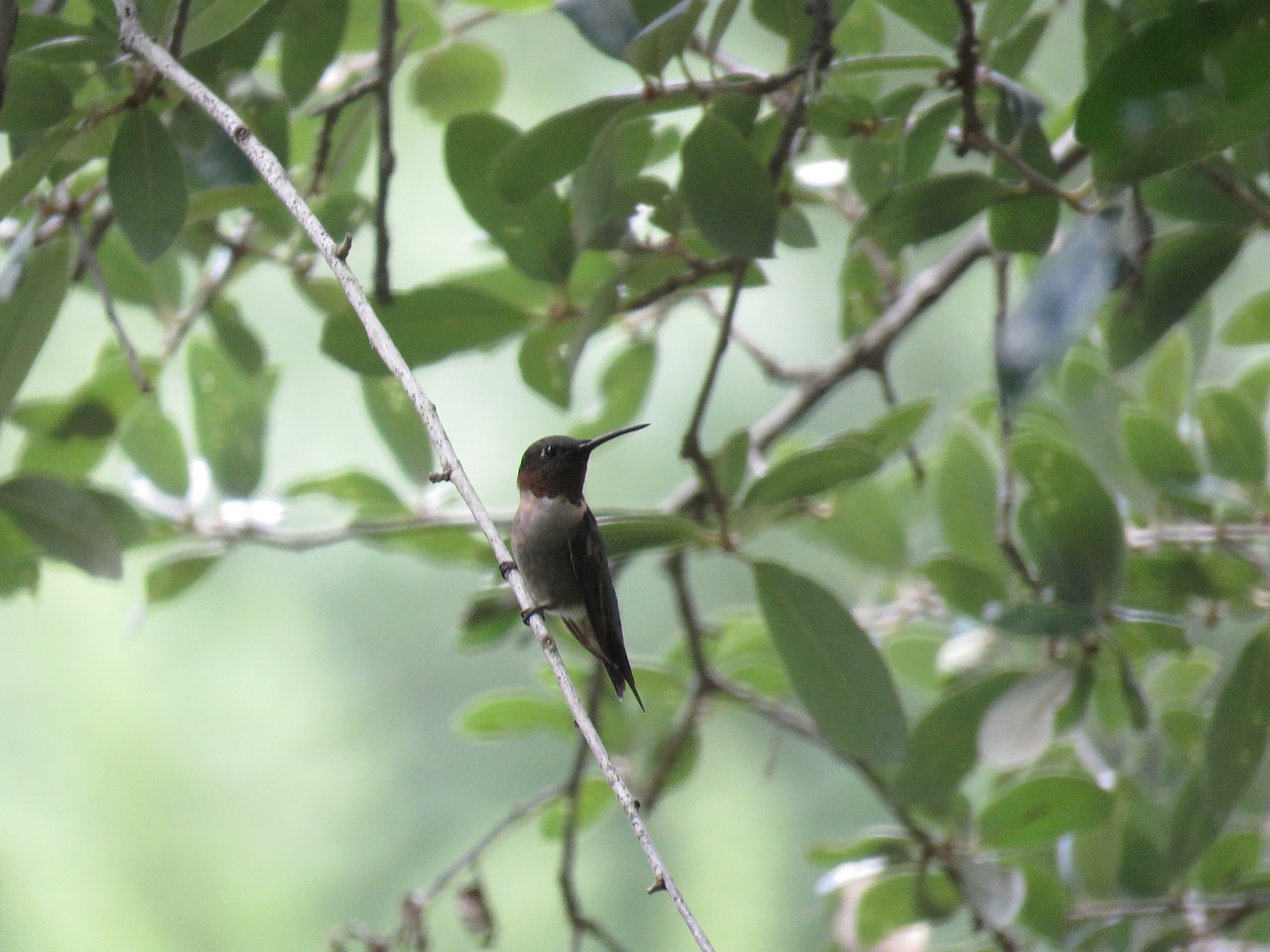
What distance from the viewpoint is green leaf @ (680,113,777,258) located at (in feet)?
4.14

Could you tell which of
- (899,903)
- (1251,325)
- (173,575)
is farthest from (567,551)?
(1251,325)

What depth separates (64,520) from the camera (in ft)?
4.78

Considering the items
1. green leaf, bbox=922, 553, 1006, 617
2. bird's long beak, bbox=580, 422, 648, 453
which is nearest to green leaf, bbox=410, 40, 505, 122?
bird's long beak, bbox=580, 422, 648, 453

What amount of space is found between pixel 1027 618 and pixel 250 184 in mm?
1017

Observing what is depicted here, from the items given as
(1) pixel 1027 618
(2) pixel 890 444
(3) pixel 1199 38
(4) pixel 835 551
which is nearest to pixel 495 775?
(4) pixel 835 551

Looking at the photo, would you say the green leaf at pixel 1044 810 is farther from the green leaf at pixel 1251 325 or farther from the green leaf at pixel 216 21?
Result: the green leaf at pixel 216 21

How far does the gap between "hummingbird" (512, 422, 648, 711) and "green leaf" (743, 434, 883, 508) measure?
0.39 metres

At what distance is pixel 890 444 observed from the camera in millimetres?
1745

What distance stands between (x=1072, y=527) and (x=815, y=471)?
13.6 inches

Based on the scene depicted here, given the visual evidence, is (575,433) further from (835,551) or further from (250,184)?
(250,184)

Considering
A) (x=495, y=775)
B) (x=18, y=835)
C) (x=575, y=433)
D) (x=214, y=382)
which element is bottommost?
(x=495, y=775)

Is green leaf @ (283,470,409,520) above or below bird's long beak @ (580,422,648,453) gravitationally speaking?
above

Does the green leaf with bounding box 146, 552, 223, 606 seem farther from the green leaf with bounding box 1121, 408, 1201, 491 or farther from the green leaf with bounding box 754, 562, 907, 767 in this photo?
the green leaf with bounding box 1121, 408, 1201, 491

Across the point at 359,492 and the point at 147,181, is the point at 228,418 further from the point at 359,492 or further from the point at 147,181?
the point at 147,181
